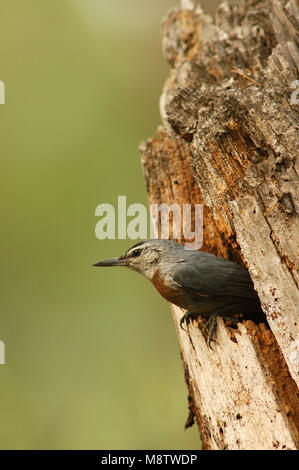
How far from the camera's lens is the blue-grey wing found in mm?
2719

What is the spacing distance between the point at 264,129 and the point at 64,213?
475 cm

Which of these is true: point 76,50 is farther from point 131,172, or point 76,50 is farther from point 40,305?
point 40,305

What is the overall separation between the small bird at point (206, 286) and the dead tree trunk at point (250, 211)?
14cm

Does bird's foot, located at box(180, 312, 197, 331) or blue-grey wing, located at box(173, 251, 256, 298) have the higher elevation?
blue-grey wing, located at box(173, 251, 256, 298)

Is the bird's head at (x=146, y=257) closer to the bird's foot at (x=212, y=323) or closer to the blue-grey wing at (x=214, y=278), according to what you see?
the blue-grey wing at (x=214, y=278)

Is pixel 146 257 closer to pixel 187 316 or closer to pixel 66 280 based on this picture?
pixel 187 316

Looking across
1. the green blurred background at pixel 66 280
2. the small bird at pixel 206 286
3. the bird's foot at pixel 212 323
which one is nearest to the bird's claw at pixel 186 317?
the small bird at pixel 206 286

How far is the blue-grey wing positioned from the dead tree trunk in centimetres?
21

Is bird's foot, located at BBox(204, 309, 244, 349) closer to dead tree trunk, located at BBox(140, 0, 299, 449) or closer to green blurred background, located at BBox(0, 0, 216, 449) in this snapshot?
dead tree trunk, located at BBox(140, 0, 299, 449)

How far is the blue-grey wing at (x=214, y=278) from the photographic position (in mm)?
2719

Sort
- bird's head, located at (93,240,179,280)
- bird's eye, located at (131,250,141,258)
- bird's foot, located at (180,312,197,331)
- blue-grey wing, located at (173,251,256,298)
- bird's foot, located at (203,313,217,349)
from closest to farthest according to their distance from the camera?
bird's foot, located at (203,313,217,349) → blue-grey wing, located at (173,251,256,298) → bird's foot, located at (180,312,197,331) → bird's head, located at (93,240,179,280) → bird's eye, located at (131,250,141,258)

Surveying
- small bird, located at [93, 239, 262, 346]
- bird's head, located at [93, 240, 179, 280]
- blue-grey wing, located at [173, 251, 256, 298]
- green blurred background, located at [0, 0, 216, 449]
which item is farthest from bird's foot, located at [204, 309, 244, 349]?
green blurred background, located at [0, 0, 216, 449]

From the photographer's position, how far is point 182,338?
2955mm
